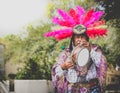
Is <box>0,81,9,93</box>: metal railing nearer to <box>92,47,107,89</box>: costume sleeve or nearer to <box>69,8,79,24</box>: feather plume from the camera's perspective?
<box>69,8,79,24</box>: feather plume

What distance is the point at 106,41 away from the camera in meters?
13.2

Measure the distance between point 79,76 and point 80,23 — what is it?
3.44ft

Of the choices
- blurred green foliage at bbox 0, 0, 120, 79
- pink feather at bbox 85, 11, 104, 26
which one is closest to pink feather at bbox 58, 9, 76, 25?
pink feather at bbox 85, 11, 104, 26

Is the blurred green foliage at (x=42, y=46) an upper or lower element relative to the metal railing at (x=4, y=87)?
upper

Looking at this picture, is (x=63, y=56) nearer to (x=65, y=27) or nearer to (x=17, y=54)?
(x=65, y=27)

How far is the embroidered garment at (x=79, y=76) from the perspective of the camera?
692 centimetres

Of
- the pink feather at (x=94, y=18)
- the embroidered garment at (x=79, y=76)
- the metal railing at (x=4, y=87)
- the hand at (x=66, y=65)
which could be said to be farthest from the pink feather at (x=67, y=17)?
the metal railing at (x=4, y=87)

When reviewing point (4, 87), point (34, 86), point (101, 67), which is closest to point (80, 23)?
point (101, 67)

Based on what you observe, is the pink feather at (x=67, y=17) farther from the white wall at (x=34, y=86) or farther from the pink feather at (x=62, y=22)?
the white wall at (x=34, y=86)

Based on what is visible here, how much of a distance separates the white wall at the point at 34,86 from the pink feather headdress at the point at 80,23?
4.68 metres

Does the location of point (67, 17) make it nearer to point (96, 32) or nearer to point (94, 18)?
point (94, 18)

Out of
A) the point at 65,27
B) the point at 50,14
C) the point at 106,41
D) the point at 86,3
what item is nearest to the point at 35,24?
the point at 50,14

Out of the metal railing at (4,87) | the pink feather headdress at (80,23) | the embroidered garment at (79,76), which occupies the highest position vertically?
the pink feather headdress at (80,23)

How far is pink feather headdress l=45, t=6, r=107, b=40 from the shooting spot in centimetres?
721
